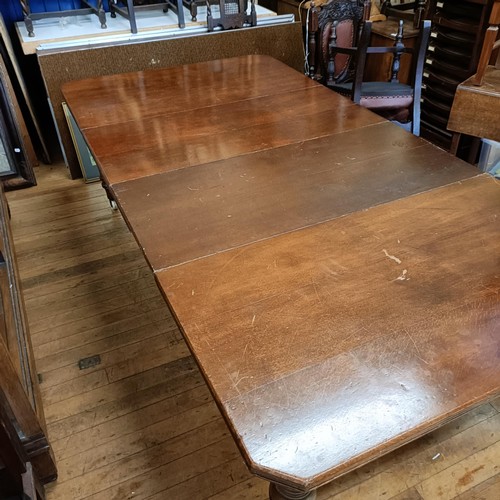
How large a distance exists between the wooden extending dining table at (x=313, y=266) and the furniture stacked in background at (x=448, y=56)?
4.07 ft

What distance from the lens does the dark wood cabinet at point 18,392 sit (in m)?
1.15

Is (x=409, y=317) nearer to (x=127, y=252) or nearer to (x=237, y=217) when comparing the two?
(x=237, y=217)

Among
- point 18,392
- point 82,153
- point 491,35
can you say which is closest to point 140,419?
A: point 18,392

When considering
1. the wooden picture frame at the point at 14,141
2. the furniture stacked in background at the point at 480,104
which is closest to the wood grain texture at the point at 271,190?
the furniture stacked in background at the point at 480,104

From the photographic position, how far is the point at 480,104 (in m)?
2.21

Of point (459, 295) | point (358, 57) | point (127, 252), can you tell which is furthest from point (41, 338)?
point (358, 57)

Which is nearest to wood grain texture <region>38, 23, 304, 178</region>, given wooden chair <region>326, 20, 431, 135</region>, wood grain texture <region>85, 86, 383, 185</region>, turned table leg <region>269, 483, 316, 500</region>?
wooden chair <region>326, 20, 431, 135</region>

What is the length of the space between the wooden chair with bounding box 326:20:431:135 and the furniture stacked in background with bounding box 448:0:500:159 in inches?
7.7

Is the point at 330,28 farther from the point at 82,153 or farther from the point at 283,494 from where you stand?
the point at 283,494

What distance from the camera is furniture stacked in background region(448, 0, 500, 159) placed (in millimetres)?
2156

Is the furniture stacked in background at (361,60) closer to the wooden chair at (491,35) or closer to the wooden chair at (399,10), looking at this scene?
the wooden chair at (491,35)

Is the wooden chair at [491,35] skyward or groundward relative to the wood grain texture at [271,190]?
skyward

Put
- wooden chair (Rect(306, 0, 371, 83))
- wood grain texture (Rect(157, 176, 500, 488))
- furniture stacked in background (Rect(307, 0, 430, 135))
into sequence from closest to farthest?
wood grain texture (Rect(157, 176, 500, 488)) → furniture stacked in background (Rect(307, 0, 430, 135)) → wooden chair (Rect(306, 0, 371, 83))

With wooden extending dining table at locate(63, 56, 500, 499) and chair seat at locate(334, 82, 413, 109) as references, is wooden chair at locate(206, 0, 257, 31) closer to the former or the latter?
chair seat at locate(334, 82, 413, 109)
